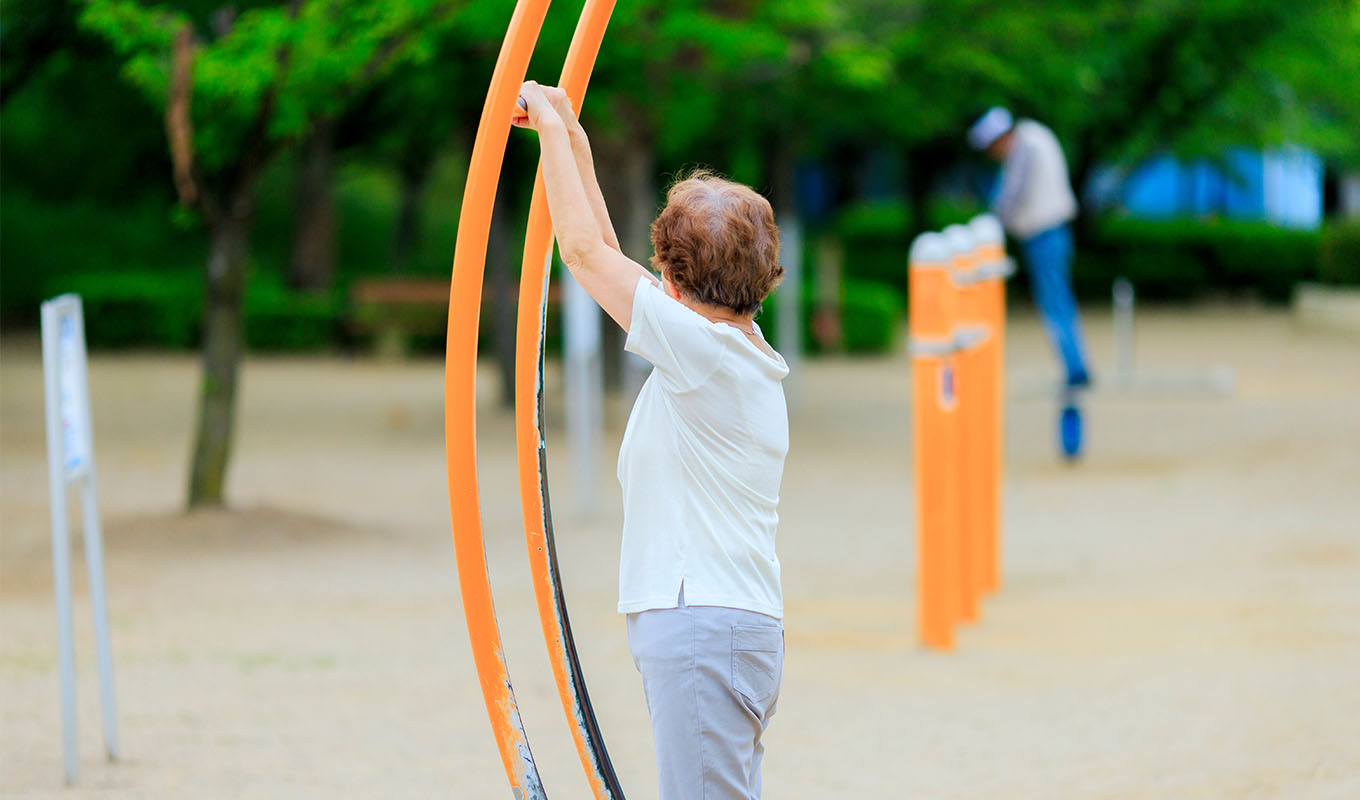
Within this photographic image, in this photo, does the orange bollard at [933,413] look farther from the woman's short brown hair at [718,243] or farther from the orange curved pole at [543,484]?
the woman's short brown hair at [718,243]

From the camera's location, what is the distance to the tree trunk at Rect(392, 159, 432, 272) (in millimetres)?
27594

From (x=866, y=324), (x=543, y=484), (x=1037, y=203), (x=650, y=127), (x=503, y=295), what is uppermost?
(x=650, y=127)

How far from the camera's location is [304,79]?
8.16 metres

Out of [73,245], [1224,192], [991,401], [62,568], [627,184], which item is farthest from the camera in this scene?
[1224,192]

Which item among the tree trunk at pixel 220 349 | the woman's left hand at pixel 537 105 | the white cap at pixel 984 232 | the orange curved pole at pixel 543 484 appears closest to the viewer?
the woman's left hand at pixel 537 105

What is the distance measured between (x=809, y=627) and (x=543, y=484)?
12.8 feet

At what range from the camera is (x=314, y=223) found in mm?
23969

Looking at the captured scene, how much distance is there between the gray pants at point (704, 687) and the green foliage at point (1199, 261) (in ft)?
86.4

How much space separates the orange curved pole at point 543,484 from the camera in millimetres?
2959

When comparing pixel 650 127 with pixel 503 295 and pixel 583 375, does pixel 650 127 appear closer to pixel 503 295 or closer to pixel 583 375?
pixel 503 295

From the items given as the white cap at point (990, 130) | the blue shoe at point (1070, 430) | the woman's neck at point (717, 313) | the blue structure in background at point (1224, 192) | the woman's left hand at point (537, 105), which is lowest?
the blue shoe at point (1070, 430)

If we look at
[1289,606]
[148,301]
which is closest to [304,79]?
[1289,606]

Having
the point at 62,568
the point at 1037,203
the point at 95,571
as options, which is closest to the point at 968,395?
the point at 95,571

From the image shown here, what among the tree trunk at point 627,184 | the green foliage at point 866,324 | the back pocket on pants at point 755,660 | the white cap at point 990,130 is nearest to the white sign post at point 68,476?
the back pocket on pants at point 755,660
